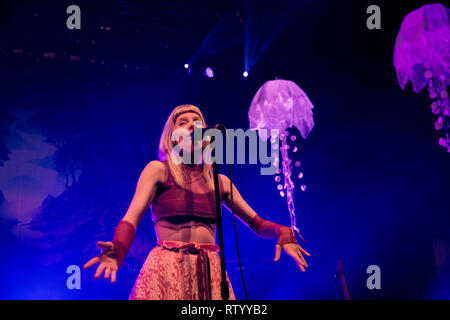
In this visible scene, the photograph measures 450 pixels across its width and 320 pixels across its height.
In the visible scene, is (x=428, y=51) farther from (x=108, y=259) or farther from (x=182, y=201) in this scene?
(x=108, y=259)

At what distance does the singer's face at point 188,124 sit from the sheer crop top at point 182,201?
0.25 meters

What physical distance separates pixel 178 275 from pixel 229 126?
5206mm

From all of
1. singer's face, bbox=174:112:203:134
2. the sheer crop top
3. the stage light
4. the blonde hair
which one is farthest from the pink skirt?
the stage light

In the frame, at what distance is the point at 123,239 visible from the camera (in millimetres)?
2230

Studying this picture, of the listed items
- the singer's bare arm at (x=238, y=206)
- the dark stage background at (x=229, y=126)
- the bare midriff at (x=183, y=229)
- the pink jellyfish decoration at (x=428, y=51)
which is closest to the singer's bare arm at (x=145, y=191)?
the bare midriff at (x=183, y=229)

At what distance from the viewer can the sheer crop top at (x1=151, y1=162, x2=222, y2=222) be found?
8.33 ft

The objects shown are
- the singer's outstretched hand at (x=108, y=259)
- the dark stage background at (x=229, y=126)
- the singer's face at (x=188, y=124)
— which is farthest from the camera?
the dark stage background at (x=229, y=126)

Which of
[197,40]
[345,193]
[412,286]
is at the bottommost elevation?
[412,286]

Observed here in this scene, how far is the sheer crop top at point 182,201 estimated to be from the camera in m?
2.54

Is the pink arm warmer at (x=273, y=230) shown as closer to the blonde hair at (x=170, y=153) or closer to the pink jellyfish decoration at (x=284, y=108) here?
the blonde hair at (x=170, y=153)
